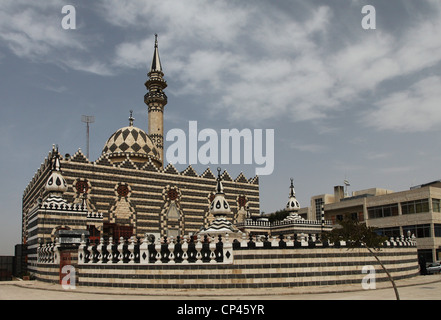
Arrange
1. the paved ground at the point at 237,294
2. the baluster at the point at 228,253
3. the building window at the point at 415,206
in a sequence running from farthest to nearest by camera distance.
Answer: the building window at the point at 415,206
the baluster at the point at 228,253
the paved ground at the point at 237,294

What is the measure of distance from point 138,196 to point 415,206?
3031 centimetres

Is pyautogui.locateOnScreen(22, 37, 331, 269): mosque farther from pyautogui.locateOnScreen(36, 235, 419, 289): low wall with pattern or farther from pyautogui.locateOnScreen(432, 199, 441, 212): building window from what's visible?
pyautogui.locateOnScreen(432, 199, 441, 212): building window

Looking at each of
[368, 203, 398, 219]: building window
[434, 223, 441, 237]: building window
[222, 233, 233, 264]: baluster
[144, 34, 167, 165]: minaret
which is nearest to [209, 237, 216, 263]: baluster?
[222, 233, 233, 264]: baluster

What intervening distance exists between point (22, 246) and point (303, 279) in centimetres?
2390

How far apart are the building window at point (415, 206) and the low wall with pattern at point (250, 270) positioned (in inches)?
1017

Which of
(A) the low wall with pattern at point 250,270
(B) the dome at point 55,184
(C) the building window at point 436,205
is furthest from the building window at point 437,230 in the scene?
(B) the dome at point 55,184

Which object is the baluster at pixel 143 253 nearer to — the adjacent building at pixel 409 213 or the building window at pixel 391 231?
the adjacent building at pixel 409 213

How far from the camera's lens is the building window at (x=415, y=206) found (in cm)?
4612

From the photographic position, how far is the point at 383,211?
171 ft

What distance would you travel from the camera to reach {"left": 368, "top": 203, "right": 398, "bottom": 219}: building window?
50438 mm
